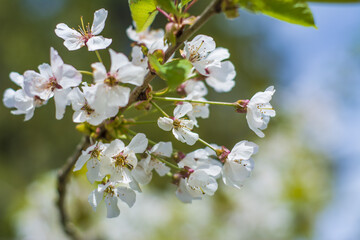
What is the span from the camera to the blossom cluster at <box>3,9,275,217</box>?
0.62 metres

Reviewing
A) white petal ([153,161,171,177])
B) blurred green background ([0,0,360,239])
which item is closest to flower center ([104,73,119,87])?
white petal ([153,161,171,177])

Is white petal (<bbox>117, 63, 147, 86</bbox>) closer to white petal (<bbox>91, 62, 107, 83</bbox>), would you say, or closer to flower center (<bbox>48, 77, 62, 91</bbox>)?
white petal (<bbox>91, 62, 107, 83</bbox>)

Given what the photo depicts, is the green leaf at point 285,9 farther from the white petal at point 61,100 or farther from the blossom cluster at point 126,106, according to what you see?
the white petal at point 61,100

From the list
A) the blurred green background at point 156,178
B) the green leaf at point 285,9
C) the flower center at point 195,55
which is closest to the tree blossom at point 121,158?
the flower center at point 195,55

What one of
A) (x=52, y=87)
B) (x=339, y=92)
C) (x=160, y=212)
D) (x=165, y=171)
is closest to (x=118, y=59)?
(x=52, y=87)

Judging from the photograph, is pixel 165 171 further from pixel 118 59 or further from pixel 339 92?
pixel 339 92

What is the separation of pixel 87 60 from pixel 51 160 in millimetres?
1635

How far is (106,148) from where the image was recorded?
2.25 ft

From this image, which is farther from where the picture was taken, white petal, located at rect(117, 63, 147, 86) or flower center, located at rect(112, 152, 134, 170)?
flower center, located at rect(112, 152, 134, 170)

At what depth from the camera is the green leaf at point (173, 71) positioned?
0.59 meters

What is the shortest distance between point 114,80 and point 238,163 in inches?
13.9

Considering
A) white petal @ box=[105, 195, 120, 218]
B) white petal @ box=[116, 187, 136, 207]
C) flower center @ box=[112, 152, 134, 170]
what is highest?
flower center @ box=[112, 152, 134, 170]

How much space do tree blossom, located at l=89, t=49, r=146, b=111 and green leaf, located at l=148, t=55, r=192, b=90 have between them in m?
0.03

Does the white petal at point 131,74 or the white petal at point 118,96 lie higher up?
the white petal at point 131,74
